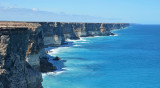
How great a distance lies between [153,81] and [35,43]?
1826 cm

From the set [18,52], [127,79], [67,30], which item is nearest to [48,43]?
[67,30]

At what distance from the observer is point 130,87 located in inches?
1194

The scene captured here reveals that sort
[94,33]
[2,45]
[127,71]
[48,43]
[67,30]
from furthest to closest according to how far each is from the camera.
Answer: [94,33]
[67,30]
[48,43]
[127,71]
[2,45]

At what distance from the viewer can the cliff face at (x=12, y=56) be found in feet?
44.9

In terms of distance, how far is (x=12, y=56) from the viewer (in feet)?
46.9

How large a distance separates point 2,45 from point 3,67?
1.37 metres

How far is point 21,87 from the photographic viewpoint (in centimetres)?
1485

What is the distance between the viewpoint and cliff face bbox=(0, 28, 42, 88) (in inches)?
538

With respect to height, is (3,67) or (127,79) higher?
(3,67)

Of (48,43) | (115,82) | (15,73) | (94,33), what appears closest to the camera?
(15,73)

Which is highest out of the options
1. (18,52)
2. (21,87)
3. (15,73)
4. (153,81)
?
(18,52)

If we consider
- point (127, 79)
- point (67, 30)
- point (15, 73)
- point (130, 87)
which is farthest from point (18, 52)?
point (67, 30)

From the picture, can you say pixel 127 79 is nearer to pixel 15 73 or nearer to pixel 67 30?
pixel 15 73

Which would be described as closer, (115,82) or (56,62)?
(115,82)
